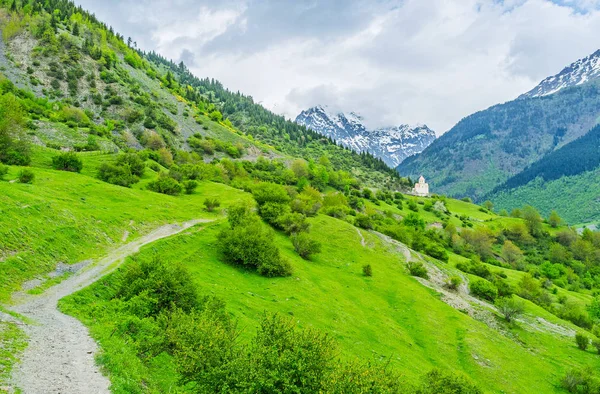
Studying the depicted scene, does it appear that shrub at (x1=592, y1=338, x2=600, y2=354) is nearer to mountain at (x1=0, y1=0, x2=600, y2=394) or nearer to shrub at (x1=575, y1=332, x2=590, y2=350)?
shrub at (x1=575, y1=332, x2=590, y2=350)

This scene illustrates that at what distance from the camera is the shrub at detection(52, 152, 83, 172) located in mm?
64688

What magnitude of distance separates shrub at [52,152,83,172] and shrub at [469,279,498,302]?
78.0m

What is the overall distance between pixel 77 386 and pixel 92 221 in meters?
30.7

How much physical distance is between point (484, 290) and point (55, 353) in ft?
220

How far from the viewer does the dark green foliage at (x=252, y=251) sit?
4772cm

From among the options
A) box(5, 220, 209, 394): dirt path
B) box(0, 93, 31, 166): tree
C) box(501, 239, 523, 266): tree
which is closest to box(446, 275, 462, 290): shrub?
box(5, 220, 209, 394): dirt path

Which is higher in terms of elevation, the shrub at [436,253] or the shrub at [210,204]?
the shrub at [210,204]

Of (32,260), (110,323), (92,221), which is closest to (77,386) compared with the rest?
(110,323)

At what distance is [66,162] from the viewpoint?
65.2 meters

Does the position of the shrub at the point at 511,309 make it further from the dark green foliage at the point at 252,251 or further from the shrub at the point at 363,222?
the shrub at the point at 363,222

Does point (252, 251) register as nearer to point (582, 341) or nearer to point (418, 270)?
point (418, 270)

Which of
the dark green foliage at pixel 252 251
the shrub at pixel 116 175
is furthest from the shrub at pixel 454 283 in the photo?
the shrub at pixel 116 175

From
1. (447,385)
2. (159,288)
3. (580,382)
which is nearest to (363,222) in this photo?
(580,382)

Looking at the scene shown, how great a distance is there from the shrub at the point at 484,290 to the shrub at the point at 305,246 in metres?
30.6
